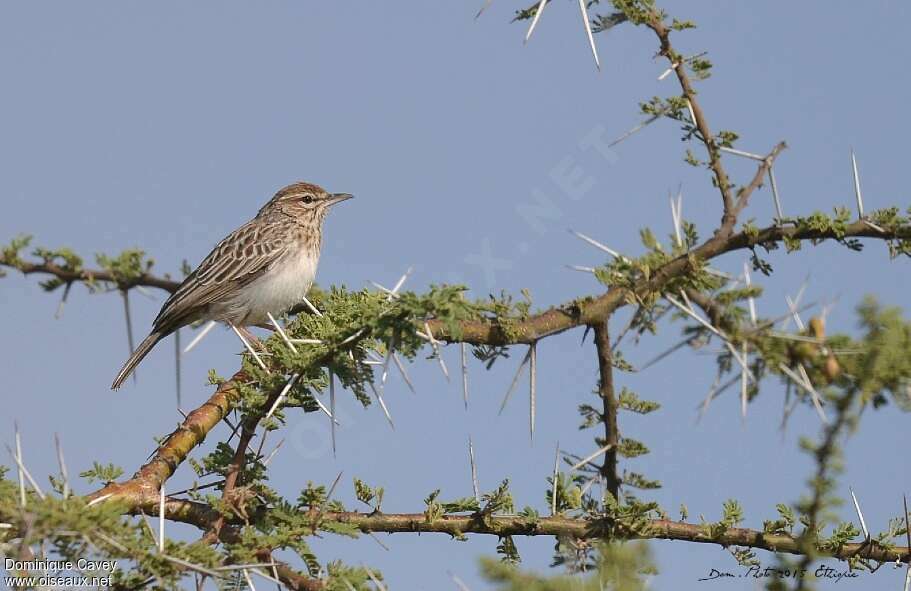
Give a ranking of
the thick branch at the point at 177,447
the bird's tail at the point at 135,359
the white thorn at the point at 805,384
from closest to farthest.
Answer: the white thorn at the point at 805,384
the thick branch at the point at 177,447
the bird's tail at the point at 135,359

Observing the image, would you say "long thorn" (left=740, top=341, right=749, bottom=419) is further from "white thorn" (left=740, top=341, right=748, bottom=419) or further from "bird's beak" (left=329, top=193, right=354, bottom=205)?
"bird's beak" (left=329, top=193, right=354, bottom=205)

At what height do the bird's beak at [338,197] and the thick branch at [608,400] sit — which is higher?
the bird's beak at [338,197]

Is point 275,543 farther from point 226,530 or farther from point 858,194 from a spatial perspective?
point 858,194

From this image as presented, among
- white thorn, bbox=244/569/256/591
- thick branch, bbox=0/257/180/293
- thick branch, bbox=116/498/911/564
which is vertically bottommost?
white thorn, bbox=244/569/256/591

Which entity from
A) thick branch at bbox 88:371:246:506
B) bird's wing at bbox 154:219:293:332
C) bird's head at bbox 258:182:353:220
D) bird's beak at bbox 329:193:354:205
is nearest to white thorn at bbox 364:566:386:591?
thick branch at bbox 88:371:246:506

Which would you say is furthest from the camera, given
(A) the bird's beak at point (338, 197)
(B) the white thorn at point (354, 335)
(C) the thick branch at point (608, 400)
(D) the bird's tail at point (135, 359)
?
(A) the bird's beak at point (338, 197)

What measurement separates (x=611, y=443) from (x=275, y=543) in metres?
1.61

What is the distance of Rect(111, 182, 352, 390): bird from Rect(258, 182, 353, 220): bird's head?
11 centimetres

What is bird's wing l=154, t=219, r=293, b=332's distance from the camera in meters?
10.5

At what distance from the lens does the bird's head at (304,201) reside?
12.5m

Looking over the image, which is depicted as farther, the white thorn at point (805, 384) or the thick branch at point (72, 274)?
the thick branch at point (72, 274)

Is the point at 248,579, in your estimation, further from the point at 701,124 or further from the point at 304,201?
the point at 304,201

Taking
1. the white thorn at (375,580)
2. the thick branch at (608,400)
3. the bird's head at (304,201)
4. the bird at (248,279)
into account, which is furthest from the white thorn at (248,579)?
the bird's head at (304,201)

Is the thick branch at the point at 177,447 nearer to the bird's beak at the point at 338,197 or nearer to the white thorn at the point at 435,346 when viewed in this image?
the white thorn at the point at 435,346
